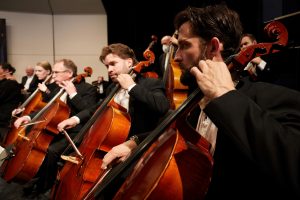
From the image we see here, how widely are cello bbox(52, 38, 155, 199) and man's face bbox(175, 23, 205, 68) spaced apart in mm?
912

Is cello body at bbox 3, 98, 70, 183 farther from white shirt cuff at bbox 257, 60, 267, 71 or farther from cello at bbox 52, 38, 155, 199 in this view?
white shirt cuff at bbox 257, 60, 267, 71

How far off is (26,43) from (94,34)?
1476 millimetres

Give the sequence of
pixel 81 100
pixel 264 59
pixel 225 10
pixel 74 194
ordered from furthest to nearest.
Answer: pixel 81 100 < pixel 264 59 < pixel 74 194 < pixel 225 10

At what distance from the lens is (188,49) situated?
1.20 m

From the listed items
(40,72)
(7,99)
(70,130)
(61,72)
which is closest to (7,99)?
(7,99)

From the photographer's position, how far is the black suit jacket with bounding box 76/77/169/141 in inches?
85.7

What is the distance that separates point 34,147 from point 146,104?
1.15m

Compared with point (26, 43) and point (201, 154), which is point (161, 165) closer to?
point (201, 154)

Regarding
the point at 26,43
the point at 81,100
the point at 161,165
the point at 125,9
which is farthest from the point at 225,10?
the point at 26,43

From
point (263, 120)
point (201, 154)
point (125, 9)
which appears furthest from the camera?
point (125, 9)

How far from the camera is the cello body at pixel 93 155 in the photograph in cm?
185

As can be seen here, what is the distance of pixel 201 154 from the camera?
963 millimetres

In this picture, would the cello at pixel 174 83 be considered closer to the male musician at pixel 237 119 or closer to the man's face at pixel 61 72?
the man's face at pixel 61 72

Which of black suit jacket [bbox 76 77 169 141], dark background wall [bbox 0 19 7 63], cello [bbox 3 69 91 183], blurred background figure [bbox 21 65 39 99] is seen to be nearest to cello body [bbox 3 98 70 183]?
cello [bbox 3 69 91 183]
